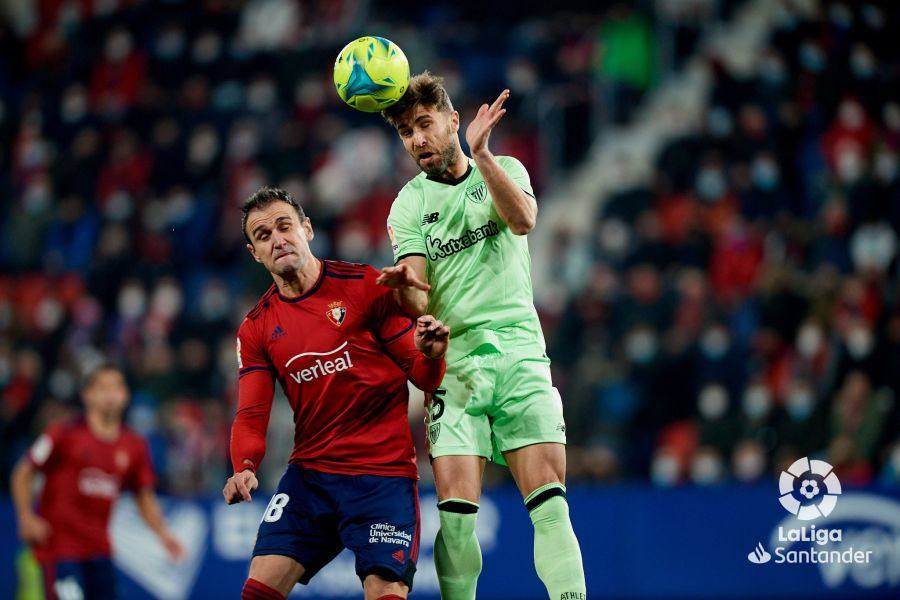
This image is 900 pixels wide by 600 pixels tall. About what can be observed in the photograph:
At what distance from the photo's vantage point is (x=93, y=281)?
1605 centimetres

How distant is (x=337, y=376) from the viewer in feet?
20.5

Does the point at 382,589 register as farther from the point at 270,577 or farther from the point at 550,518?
the point at 550,518

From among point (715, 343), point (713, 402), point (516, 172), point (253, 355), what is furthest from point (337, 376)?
point (715, 343)

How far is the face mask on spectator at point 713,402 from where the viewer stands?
40.3 ft

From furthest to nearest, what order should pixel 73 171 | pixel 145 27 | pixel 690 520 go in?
1. pixel 145 27
2. pixel 73 171
3. pixel 690 520

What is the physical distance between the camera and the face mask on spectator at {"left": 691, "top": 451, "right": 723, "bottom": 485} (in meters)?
12.1

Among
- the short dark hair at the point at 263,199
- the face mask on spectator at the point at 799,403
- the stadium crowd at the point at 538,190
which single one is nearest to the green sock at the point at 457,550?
the short dark hair at the point at 263,199

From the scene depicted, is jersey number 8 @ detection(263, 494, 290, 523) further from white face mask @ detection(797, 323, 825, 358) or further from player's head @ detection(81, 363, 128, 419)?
white face mask @ detection(797, 323, 825, 358)

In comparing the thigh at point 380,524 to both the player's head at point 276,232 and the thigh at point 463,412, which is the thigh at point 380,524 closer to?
the thigh at point 463,412

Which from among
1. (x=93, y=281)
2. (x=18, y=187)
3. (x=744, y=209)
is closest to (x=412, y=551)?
(x=744, y=209)

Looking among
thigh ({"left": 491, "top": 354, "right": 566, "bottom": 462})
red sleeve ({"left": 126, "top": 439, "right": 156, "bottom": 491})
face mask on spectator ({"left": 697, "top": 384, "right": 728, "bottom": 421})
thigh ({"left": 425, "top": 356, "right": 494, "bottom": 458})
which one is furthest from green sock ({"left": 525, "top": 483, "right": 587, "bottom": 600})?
face mask on spectator ({"left": 697, "top": 384, "right": 728, "bottom": 421})

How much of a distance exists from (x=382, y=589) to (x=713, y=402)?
275 inches

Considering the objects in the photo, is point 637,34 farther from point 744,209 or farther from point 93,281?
point 93,281

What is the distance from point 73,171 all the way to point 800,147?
9.73 meters
